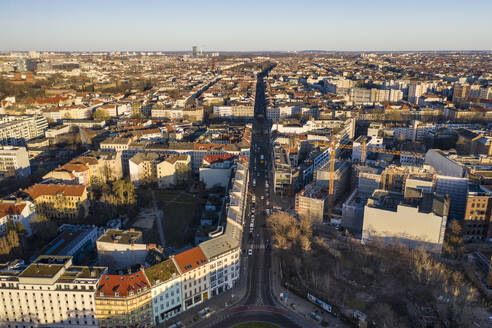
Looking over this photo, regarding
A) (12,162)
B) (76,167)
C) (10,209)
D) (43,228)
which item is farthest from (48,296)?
(12,162)

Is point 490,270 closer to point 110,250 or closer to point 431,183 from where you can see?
point 431,183

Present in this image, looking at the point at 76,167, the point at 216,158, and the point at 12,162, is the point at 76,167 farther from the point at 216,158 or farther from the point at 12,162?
the point at 216,158

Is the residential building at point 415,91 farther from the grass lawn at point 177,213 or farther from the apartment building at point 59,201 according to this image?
the apartment building at point 59,201

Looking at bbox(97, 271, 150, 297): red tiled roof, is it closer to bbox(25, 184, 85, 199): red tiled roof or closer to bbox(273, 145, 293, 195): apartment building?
bbox(25, 184, 85, 199): red tiled roof

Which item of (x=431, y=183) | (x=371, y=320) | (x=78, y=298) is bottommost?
(x=371, y=320)

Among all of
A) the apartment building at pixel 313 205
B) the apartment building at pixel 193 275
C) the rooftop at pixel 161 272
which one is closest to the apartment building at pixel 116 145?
the apartment building at pixel 313 205

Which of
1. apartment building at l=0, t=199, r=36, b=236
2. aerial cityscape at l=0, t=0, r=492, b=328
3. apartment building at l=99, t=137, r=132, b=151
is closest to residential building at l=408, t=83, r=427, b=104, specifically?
aerial cityscape at l=0, t=0, r=492, b=328

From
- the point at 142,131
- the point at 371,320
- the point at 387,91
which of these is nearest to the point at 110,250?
the point at 371,320
